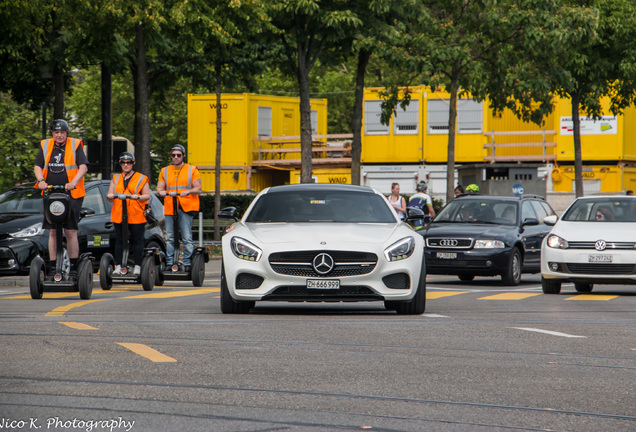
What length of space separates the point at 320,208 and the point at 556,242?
18.8 ft

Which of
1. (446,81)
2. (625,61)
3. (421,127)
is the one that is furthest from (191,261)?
(421,127)

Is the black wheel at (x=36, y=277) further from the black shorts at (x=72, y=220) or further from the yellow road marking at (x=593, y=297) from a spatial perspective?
the yellow road marking at (x=593, y=297)

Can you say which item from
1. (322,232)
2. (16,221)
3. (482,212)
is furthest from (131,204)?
(482,212)

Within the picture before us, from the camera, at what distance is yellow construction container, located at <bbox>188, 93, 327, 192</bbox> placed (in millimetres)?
47344

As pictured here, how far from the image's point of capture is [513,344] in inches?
382

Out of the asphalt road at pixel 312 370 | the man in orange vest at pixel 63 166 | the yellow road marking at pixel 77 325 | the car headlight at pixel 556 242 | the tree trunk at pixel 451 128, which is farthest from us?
the tree trunk at pixel 451 128

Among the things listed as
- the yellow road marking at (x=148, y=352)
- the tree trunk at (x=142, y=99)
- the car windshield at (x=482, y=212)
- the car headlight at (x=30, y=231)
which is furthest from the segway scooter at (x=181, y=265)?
the tree trunk at (x=142, y=99)

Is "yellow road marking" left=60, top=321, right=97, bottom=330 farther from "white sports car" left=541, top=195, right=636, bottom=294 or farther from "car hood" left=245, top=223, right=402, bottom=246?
"white sports car" left=541, top=195, right=636, bottom=294

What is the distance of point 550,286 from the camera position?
17.9m

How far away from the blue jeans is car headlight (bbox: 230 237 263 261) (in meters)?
5.27

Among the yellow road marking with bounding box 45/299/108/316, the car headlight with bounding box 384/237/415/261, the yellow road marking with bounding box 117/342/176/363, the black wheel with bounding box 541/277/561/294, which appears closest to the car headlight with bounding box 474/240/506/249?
the black wheel with bounding box 541/277/561/294

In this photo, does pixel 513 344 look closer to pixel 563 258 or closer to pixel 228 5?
pixel 563 258

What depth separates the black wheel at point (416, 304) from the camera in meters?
12.3

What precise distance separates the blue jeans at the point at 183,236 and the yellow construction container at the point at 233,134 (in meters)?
29.6
